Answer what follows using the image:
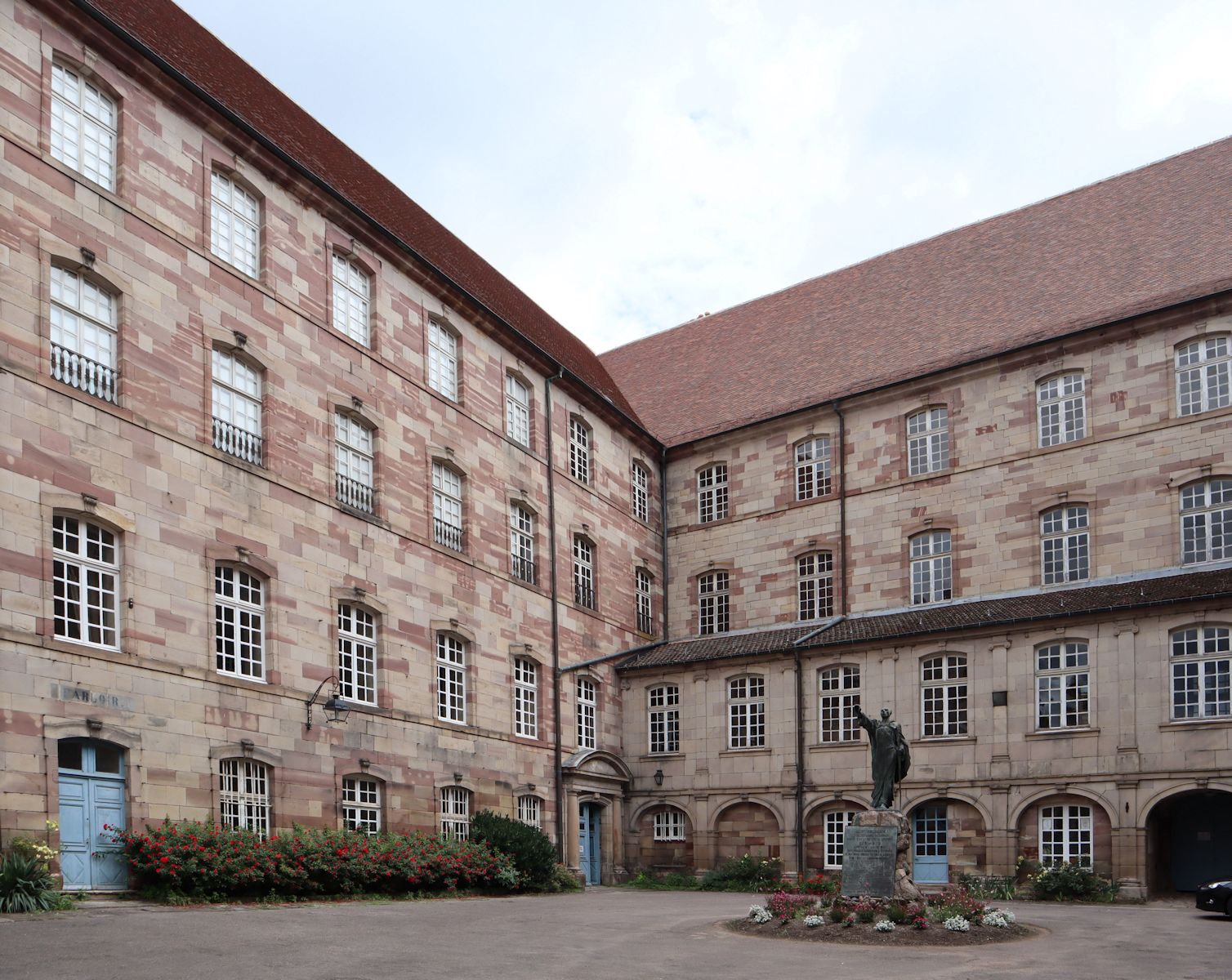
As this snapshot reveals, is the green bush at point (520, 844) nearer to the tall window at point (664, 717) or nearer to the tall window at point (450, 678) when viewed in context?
the tall window at point (450, 678)

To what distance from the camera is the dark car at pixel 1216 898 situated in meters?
21.0

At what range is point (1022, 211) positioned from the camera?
37656 mm

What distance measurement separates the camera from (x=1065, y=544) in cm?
2986

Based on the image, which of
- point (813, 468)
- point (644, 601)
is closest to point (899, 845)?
point (813, 468)

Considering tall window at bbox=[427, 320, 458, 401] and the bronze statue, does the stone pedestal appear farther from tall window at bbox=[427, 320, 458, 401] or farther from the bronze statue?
tall window at bbox=[427, 320, 458, 401]

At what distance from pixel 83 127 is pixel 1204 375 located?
71.1 feet

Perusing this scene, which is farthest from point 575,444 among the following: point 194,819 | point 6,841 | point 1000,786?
point 6,841

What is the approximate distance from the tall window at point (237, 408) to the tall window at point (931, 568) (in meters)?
15.7

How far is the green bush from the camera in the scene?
25.9 m

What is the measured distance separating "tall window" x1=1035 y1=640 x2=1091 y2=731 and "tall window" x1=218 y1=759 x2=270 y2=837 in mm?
15117

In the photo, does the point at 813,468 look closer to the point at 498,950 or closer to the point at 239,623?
the point at 239,623

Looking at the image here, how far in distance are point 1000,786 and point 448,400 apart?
44.5 feet

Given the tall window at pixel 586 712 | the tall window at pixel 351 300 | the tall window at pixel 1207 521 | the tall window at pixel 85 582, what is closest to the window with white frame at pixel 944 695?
the tall window at pixel 1207 521

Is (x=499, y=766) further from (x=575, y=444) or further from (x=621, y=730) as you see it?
(x=575, y=444)
